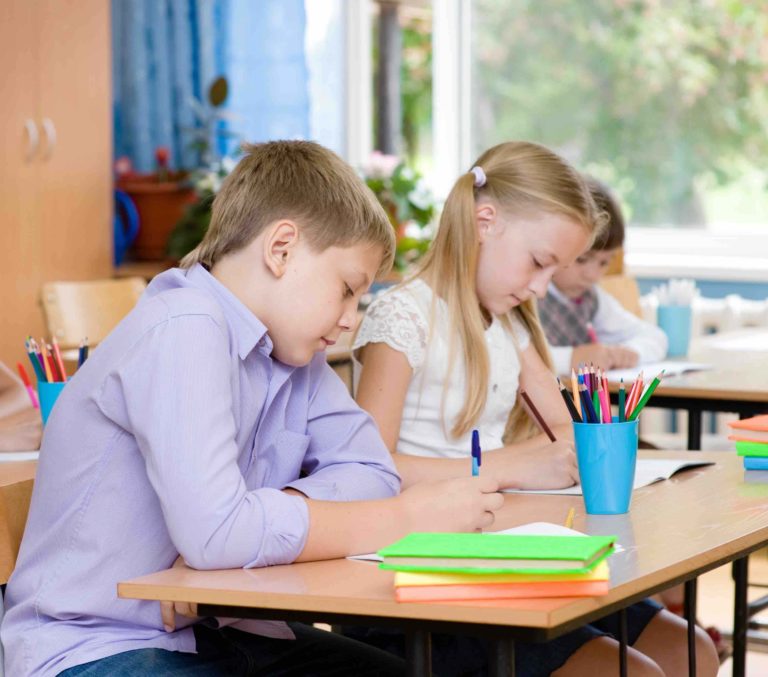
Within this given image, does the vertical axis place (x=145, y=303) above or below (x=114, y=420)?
above

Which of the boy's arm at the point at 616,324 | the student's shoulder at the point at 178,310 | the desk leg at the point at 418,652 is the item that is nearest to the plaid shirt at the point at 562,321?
the boy's arm at the point at 616,324

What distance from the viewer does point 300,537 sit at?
129cm

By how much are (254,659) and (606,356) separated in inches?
64.4

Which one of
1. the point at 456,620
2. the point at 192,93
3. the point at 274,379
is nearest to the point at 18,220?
the point at 192,93

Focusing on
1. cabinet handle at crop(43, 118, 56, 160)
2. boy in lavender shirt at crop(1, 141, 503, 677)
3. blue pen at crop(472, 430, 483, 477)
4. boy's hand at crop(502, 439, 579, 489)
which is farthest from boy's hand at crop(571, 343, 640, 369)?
cabinet handle at crop(43, 118, 56, 160)

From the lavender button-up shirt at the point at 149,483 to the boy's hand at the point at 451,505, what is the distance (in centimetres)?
13

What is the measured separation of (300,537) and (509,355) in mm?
939

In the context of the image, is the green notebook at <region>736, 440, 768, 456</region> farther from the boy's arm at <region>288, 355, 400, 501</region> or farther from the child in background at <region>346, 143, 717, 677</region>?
the boy's arm at <region>288, 355, 400, 501</region>

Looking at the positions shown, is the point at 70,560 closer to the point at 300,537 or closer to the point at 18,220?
the point at 300,537

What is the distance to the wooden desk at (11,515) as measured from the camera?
155 cm

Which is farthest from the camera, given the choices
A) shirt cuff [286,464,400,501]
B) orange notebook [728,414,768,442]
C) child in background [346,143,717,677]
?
child in background [346,143,717,677]

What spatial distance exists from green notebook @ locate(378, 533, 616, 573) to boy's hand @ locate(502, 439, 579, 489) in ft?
1.77

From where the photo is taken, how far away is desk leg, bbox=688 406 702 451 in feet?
9.05

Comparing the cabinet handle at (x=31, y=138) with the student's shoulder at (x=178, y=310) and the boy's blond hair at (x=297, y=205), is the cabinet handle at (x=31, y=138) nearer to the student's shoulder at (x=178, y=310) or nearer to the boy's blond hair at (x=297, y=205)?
the boy's blond hair at (x=297, y=205)
